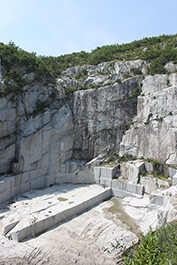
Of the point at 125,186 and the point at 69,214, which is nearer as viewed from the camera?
the point at 69,214

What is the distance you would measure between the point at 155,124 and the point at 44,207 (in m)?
11.3

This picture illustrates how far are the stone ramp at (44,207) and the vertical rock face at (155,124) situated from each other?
487cm

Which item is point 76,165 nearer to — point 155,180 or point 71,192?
point 71,192

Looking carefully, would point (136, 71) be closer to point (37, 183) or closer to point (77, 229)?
point (37, 183)

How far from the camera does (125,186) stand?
53.0ft

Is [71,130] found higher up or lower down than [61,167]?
higher up

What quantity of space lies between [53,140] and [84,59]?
12.7 metres

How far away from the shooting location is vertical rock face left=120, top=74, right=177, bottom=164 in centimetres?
1600

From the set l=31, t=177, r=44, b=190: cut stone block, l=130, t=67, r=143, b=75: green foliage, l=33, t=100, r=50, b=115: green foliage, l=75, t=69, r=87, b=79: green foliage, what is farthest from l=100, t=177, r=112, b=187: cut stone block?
l=75, t=69, r=87, b=79: green foliage

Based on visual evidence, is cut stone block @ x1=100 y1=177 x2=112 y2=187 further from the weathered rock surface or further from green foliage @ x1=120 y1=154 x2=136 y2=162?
green foliage @ x1=120 y1=154 x2=136 y2=162

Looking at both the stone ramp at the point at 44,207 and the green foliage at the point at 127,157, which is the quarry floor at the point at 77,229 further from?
the green foliage at the point at 127,157

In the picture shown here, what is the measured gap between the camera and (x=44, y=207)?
43.1 ft

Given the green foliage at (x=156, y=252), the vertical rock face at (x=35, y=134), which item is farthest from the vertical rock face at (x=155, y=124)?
the green foliage at (x=156, y=252)

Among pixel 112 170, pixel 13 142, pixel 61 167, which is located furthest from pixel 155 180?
pixel 13 142
